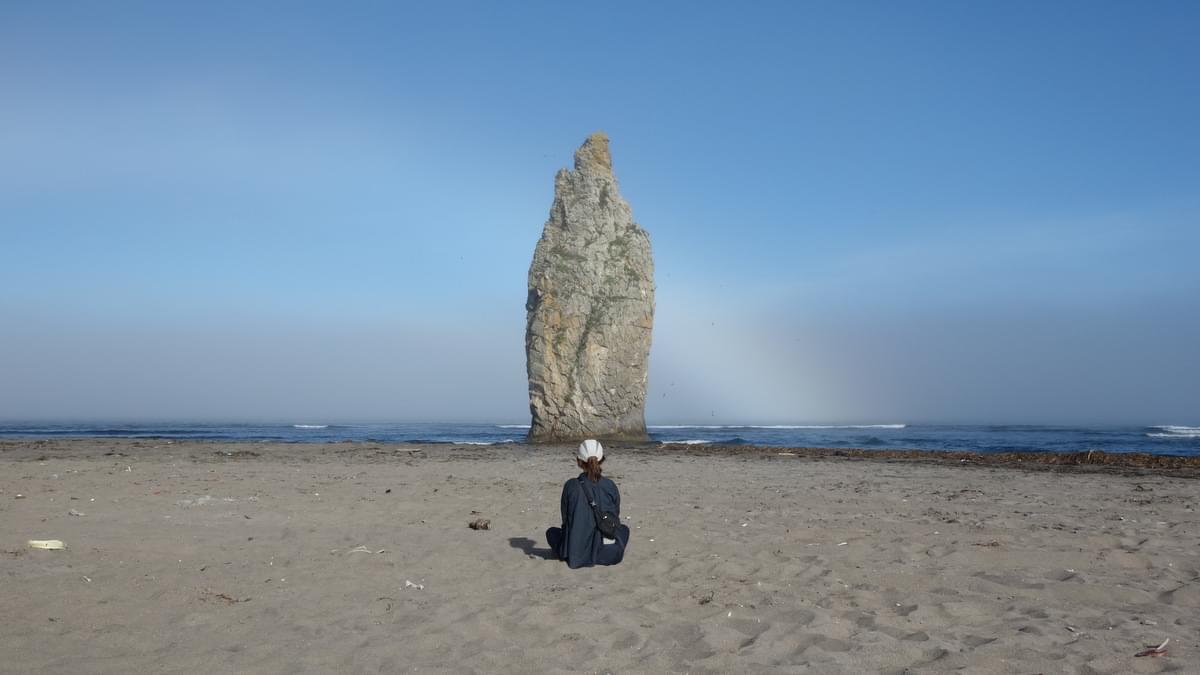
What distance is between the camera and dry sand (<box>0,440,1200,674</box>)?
194 inches

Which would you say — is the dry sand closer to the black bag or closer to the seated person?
the seated person

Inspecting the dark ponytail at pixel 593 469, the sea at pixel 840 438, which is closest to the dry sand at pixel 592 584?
the dark ponytail at pixel 593 469

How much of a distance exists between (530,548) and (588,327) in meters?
28.5

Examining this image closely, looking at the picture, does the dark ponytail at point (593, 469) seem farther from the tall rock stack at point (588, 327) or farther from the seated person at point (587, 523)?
the tall rock stack at point (588, 327)

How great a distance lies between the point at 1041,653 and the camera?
15.8 ft

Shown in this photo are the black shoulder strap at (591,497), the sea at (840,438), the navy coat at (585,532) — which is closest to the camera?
the navy coat at (585,532)

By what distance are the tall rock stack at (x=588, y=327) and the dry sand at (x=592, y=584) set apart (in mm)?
23669

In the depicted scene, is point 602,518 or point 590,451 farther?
point 590,451

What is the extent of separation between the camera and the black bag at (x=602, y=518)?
7609 millimetres

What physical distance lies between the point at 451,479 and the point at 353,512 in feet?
15.9

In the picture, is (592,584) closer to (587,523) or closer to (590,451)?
(587,523)

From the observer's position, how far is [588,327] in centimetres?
3703

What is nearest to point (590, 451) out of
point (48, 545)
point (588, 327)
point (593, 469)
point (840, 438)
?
point (593, 469)

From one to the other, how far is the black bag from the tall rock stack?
92.4 feet
